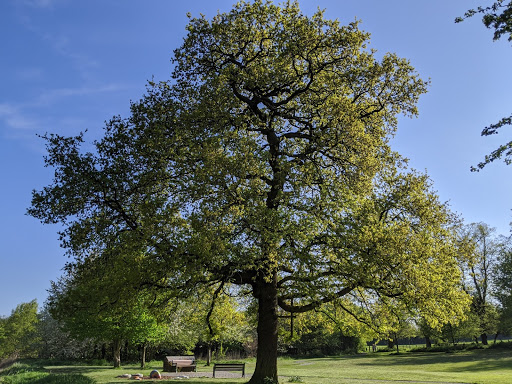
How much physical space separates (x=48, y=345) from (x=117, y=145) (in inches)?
1908

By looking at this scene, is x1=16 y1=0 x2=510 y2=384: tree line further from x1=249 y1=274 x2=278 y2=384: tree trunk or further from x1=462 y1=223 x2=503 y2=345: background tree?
x1=462 y1=223 x2=503 y2=345: background tree

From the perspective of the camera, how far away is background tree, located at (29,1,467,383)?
1383 centimetres

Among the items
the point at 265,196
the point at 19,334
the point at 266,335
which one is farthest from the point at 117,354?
the point at 19,334

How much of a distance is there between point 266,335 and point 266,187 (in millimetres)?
6587

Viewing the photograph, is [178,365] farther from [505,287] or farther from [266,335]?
[505,287]

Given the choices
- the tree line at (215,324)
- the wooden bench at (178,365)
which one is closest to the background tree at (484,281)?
the tree line at (215,324)

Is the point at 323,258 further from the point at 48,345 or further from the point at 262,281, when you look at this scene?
the point at 48,345

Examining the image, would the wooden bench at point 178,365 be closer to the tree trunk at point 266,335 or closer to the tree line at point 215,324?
the tree line at point 215,324

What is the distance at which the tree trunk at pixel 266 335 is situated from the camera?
1571cm

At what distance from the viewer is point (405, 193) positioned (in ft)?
53.1

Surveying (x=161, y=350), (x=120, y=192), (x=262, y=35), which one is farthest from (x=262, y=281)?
(x=161, y=350)

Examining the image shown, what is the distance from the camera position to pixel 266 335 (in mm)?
16203

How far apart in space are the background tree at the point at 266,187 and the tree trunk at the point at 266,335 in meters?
0.06

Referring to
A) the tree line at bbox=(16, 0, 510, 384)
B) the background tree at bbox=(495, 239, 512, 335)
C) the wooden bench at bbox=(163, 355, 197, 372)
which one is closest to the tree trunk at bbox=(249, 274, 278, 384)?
the tree line at bbox=(16, 0, 510, 384)
